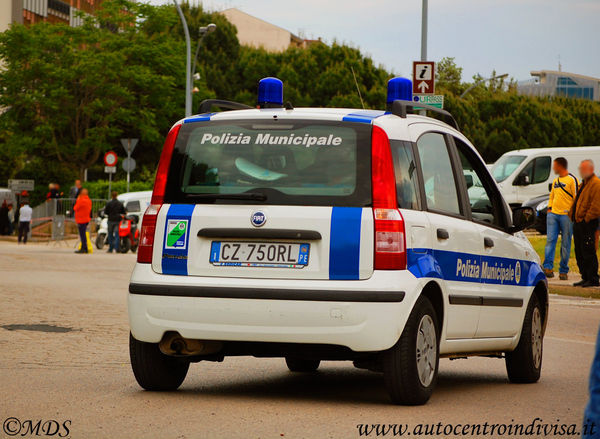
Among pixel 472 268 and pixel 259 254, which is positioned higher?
pixel 259 254

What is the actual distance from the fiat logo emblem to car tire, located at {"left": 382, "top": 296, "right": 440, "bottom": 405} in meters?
1.03

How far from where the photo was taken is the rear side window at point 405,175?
24.1 feet

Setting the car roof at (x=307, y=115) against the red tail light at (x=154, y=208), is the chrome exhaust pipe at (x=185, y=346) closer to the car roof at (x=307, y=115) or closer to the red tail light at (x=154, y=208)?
the red tail light at (x=154, y=208)

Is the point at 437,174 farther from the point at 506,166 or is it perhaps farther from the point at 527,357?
the point at 506,166

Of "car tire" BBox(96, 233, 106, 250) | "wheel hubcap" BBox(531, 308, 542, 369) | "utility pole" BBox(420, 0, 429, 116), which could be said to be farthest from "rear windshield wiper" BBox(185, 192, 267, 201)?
"car tire" BBox(96, 233, 106, 250)

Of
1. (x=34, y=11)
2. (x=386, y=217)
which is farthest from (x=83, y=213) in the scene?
(x=34, y=11)

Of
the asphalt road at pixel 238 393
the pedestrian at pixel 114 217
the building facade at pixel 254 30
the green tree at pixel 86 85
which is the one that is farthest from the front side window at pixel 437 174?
the building facade at pixel 254 30

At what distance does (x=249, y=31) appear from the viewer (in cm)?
12219

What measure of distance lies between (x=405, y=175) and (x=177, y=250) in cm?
146

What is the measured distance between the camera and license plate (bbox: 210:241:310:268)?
7.16 metres

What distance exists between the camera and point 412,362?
23.5 ft

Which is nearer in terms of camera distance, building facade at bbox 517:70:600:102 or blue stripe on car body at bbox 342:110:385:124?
blue stripe on car body at bbox 342:110:385:124

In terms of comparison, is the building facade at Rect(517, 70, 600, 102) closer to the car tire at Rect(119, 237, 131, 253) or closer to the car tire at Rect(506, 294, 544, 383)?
the car tire at Rect(119, 237, 131, 253)

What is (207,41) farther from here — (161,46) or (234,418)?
(234,418)
